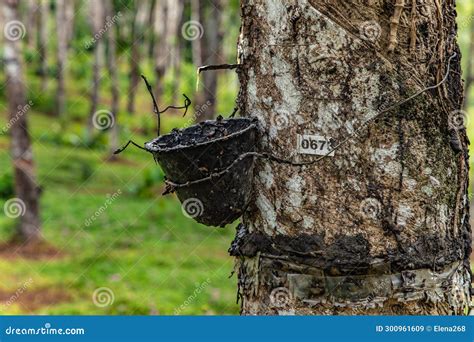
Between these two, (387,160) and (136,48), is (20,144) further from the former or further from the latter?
(136,48)

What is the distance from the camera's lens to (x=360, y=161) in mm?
2137

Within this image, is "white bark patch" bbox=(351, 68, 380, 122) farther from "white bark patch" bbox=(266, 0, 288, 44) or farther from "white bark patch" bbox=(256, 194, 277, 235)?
"white bark patch" bbox=(256, 194, 277, 235)

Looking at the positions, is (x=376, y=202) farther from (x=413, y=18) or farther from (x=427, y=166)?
(x=413, y=18)

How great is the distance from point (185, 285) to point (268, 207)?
18.8 feet

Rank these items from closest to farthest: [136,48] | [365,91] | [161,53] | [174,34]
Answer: [365,91]
[136,48]
[161,53]
[174,34]

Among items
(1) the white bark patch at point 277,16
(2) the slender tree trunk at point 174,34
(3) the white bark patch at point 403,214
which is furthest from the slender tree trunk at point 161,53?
(3) the white bark patch at point 403,214

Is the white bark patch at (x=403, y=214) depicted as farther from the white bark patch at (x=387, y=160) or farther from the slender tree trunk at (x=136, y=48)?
the slender tree trunk at (x=136, y=48)

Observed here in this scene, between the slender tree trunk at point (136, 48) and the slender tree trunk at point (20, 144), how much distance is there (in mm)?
7952

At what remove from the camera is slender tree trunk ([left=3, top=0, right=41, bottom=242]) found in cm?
877

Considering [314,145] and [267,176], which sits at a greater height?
[314,145]

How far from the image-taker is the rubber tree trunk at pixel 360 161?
7.00 ft

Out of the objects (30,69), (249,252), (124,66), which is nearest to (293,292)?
(249,252)

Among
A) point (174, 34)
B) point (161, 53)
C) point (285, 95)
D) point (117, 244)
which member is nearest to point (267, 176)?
point (285, 95)

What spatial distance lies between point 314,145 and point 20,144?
24.7 ft
